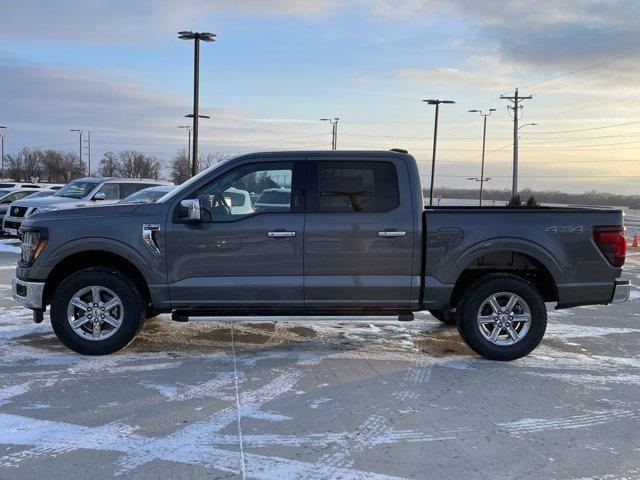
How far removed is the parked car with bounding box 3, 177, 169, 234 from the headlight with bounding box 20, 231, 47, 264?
28.8 ft

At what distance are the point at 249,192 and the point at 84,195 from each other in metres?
10.5

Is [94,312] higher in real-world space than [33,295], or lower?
lower

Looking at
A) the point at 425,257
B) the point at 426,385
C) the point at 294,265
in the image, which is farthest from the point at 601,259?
the point at 294,265

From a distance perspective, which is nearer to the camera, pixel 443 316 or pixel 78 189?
pixel 443 316

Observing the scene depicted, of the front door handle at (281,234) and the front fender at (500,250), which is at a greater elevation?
the front door handle at (281,234)

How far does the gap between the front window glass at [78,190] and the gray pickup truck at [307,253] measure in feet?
31.8

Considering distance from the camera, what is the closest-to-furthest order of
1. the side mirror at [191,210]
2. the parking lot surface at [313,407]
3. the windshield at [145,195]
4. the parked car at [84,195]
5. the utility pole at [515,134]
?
the parking lot surface at [313,407] < the side mirror at [191,210] < the windshield at [145,195] < the parked car at [84,195] < the utility pole at [515,134]

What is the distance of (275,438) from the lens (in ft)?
12.9

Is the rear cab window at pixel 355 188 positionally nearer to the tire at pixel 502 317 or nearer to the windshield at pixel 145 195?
the tire at pixel 502 317

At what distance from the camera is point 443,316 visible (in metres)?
6.65

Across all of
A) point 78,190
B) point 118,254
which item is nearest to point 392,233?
point 118,254

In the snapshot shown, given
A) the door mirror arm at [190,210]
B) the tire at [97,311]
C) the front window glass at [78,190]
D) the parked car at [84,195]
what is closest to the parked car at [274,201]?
the door mirror arm at [190,210]

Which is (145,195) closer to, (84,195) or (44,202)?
(84,195)

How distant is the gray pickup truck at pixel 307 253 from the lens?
5543mm
